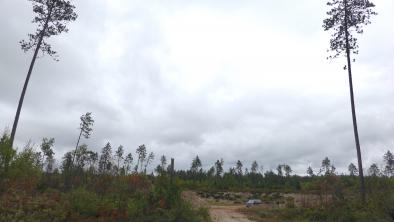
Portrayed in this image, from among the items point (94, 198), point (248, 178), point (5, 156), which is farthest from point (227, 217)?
point (248, 178)

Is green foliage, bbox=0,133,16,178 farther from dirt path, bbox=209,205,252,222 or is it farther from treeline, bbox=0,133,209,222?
dirt path, bbox=209,205,252,222

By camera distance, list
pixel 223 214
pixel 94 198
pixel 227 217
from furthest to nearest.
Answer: pixel 223 214 → pixel 227 217 → pixel 94 198

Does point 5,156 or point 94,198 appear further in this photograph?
point 94,198

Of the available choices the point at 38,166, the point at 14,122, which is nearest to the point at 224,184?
the point at 14,122

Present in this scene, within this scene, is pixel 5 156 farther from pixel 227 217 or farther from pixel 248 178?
pixel 248 178

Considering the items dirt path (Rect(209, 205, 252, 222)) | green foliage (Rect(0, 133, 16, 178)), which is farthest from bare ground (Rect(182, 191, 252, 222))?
green foliage (Rect(0, 133, 16, 178))

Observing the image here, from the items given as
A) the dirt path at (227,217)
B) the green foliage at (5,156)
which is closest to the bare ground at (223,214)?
the dirt path at (227,217)

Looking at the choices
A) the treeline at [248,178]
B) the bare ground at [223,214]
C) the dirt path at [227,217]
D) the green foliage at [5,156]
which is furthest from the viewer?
the treeline at [248,178]

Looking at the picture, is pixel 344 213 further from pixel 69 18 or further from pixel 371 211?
pixel 69 18

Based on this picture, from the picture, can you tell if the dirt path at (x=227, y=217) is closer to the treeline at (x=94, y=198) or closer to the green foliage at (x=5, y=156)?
the treeline at (x=94, y=198)

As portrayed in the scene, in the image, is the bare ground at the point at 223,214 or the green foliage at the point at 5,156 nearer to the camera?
the green foliage at the point at 5,156

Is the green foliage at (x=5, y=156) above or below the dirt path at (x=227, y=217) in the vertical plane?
above

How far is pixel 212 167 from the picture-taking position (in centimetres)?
11531

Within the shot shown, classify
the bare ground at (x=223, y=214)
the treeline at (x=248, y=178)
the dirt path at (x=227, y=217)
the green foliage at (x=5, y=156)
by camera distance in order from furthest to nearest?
the treeline at (x=248, y=178), the dirt path at (x=227, y=217), the bare ground at (x=223, y=214), the green foliage at (x=5, y=156)
